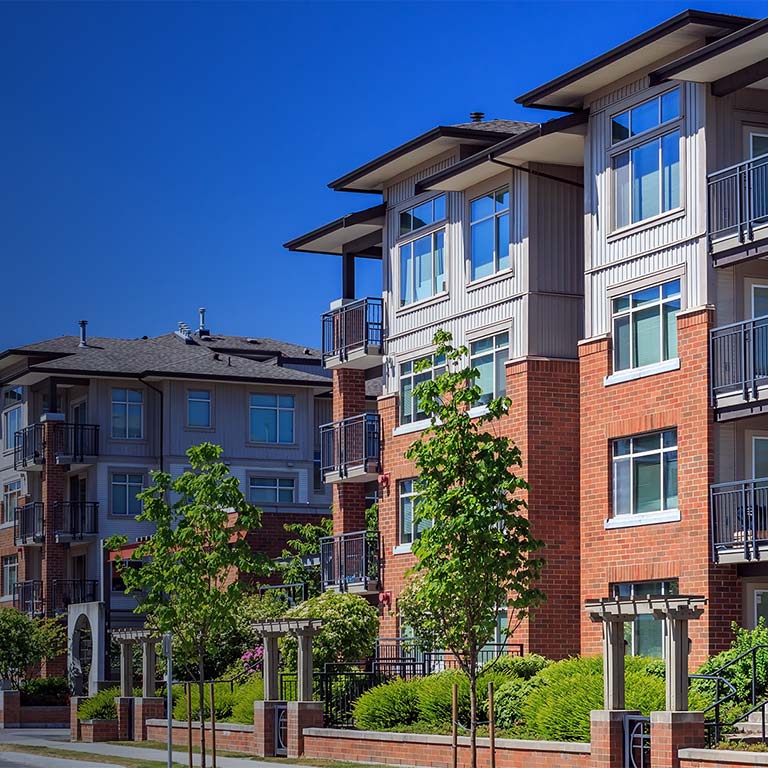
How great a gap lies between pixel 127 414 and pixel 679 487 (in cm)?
3548

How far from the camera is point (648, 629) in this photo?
31828 mm

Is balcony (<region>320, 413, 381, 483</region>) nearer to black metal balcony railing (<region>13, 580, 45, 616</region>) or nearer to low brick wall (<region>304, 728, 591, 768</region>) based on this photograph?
low brick wall (<region>304, 728, 591, 768</region>)

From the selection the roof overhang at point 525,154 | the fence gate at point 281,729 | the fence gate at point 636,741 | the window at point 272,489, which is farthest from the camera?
the window at point 272,489

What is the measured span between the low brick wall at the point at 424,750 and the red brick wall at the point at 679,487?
5.69 m

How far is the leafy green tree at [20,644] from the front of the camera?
181 ft

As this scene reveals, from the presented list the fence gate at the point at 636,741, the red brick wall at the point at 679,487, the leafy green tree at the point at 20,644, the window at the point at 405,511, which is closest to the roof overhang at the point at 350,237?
the window at the point at 405,511

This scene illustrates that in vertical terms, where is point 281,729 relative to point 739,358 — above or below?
below

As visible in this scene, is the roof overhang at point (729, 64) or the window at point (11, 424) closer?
the roof overhang at point (729, 64)

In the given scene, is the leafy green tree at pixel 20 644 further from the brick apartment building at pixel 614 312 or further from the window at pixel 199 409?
the brick apartment building at pixel 614 312

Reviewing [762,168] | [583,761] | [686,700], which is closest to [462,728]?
[583,761]

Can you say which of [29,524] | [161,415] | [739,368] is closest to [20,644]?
[29,524]

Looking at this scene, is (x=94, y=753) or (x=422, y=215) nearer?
(x=94, y=753)

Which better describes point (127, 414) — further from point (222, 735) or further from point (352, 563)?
point (222, 735)

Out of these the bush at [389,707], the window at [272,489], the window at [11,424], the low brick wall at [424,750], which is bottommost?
the low brick wall at [424,750]
